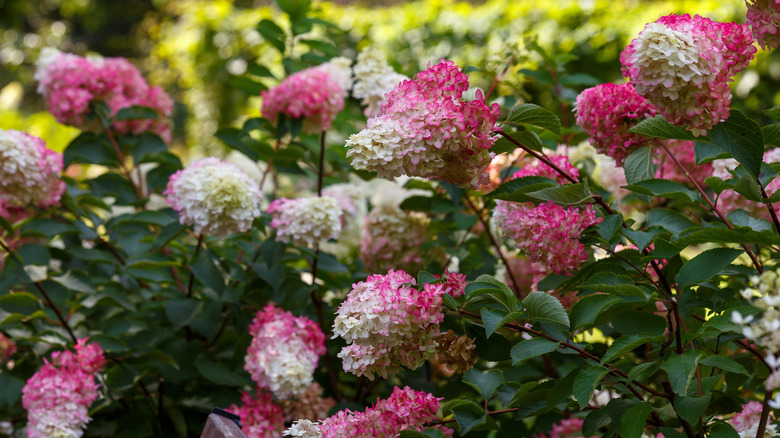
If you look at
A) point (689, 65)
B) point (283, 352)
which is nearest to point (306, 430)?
point (283, 352)

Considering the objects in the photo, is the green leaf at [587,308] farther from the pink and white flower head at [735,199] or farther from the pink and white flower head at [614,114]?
the pink and white flower head at [735,199]

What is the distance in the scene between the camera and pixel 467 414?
1076 millimetres

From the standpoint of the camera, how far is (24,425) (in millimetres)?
1747

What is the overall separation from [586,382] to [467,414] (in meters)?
0.23

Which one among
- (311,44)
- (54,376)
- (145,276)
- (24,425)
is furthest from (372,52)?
(24,425)

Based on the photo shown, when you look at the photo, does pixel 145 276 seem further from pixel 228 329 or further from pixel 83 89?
pixel 83 89

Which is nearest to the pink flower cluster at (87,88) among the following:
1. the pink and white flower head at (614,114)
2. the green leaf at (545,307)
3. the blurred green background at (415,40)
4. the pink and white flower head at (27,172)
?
the pink and white flower head at (27,172)

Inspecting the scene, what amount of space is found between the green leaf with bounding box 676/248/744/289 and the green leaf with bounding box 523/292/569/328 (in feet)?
0.61

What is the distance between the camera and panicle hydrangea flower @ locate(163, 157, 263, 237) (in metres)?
1.44

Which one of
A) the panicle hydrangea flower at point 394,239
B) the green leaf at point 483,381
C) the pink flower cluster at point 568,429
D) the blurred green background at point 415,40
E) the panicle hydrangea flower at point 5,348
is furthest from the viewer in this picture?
the blurred green background at point 415,40

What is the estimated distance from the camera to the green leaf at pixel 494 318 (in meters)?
0.88

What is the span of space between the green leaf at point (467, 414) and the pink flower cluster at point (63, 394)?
2.85ft

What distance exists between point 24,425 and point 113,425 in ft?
0.83

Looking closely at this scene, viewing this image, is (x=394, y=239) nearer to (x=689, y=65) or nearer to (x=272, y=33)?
(x=272, y=33)
